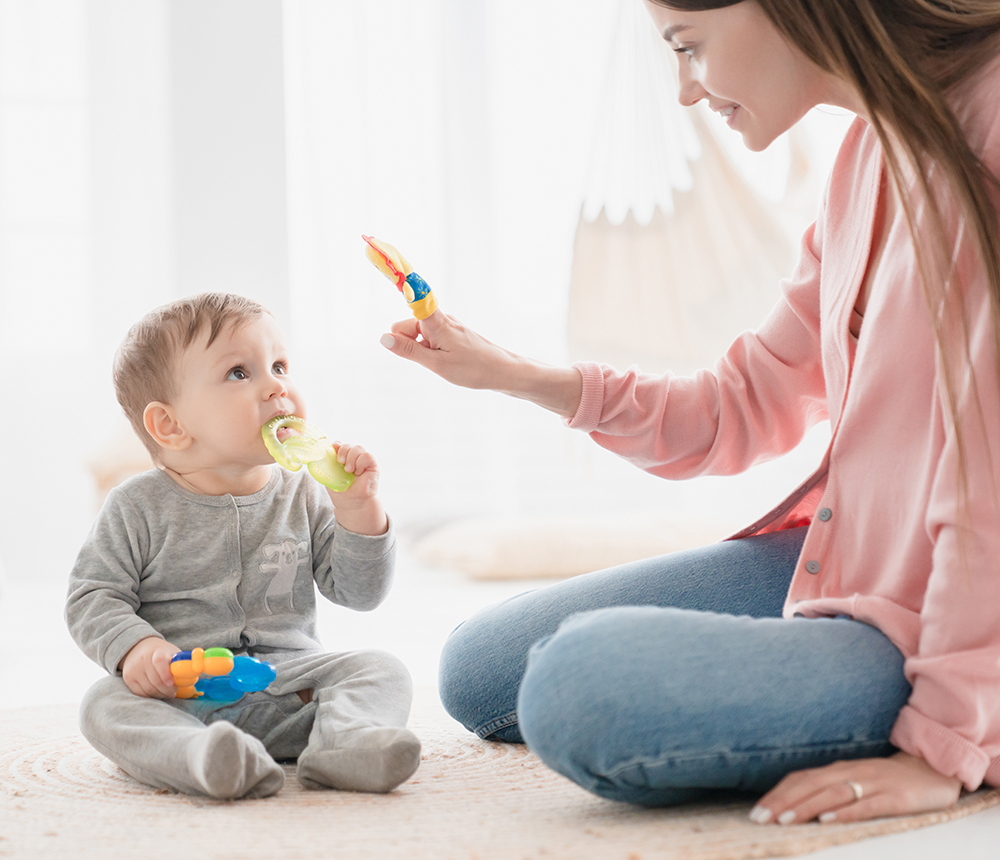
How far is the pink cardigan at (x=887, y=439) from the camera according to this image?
705 mm

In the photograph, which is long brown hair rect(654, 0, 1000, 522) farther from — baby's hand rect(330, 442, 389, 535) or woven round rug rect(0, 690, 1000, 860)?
baby's hand rect(330, 442, 389, 535)

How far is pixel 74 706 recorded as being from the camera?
51.8 inches

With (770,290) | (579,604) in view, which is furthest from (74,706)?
(770,290)

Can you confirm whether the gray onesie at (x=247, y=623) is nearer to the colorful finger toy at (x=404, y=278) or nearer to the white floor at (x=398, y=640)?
the colorful finger toy at (x=404, y=278)

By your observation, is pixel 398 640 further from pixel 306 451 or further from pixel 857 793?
pixel 857 793

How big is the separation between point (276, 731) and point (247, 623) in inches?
4.4

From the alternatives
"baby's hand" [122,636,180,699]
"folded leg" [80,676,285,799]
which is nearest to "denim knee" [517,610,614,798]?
"folded leg" [80,676,285,799]

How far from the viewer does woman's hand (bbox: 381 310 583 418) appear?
1.04 m

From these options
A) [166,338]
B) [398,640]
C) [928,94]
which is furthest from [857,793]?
[398,640]

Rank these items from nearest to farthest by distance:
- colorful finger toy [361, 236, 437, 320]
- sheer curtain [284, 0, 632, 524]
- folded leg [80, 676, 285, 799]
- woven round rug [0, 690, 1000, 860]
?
1. woven round rug [0, 690, 1000, 860]
2. folded leg [80, 676, 285, 799]
3. colorful finger toy [361, 236, 437, 320]
4. sheer curtain [284, 0, 632, 524]

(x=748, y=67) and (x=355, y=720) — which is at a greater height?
(x=748, y=67)

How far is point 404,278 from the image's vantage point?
100 cm

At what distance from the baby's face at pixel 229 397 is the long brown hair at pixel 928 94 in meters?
0.51

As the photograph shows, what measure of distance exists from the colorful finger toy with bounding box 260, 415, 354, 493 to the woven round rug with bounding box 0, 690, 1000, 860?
0.92 ft
